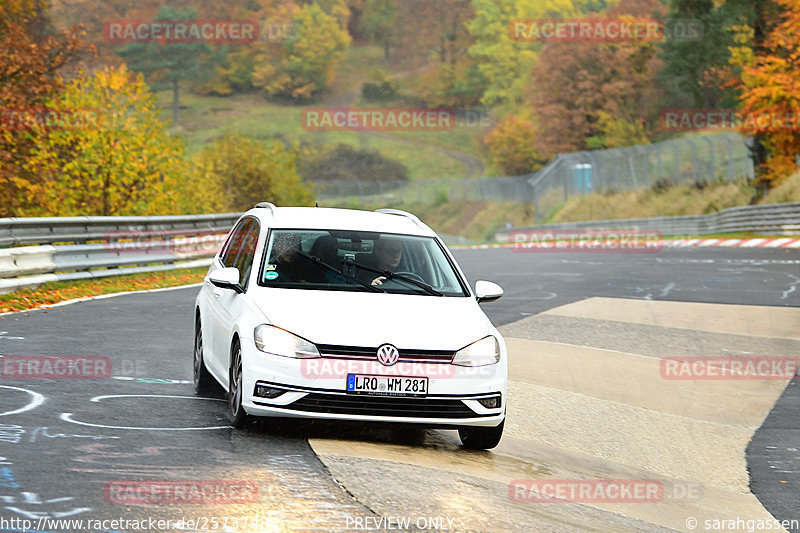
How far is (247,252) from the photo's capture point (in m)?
9.29

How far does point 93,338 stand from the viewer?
42.3ft

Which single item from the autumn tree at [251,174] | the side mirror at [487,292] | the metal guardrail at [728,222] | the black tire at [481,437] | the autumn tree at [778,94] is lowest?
the metal guardrail at [728,222]

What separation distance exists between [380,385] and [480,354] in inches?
29.9

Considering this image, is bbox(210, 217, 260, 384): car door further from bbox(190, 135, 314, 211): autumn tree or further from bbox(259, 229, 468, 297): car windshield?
bbox(190, 135, 314, 211): autumn tree

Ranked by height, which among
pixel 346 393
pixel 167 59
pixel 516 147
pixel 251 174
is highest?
pixel 167 59

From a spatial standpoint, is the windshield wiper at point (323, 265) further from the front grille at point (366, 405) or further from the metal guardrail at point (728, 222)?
the metal guardrail at point (728, 222)

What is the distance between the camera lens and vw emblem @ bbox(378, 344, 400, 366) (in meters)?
7.50

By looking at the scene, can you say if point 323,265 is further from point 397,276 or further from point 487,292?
point 487,292

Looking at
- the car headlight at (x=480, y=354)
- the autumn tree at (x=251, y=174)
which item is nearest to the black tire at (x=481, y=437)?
the car headlight at (x=480, y=354)

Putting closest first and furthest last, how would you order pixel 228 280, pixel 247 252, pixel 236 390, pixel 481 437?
pixel 236 390
pixel 481 437
pixel 228 280
pixel 247 252

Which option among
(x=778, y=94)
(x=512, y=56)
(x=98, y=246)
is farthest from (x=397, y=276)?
(x=512, y=56)

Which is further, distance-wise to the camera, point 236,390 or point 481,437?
point 481,437

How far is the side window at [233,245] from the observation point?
32.3ft

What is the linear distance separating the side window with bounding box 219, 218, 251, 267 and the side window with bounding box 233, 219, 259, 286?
116 mm
